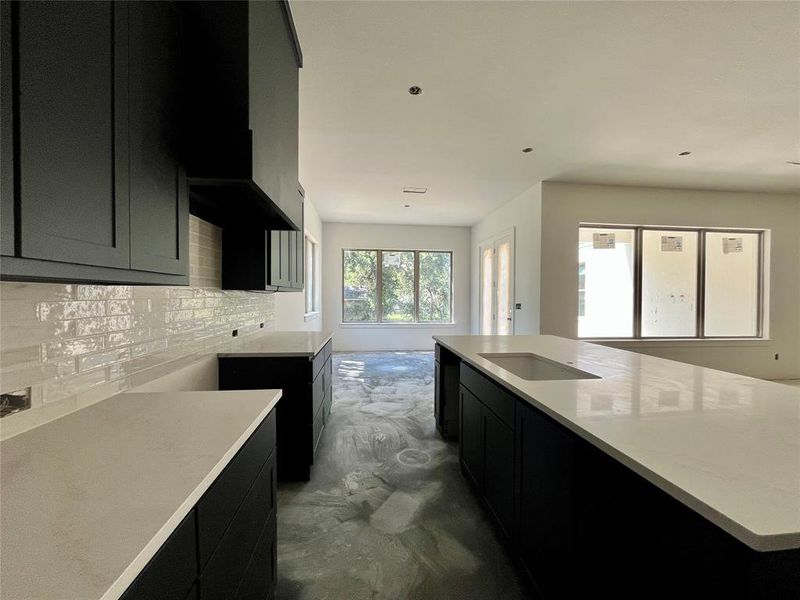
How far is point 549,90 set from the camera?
241 centimetres

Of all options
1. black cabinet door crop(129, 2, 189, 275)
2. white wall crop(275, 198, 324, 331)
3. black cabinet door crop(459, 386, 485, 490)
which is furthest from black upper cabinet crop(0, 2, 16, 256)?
white wall crop(275, 198, 324, 331)

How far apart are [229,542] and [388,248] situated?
6.49 m

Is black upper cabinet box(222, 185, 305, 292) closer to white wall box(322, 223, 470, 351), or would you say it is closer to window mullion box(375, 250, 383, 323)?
white wall box(322, 223, 470, 351)

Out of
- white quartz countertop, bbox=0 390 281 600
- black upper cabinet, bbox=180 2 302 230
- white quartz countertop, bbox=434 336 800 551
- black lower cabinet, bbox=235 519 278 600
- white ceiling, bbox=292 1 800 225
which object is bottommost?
black lower cabinet, bbox=235 519 278 600

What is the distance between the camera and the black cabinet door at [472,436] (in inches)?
73.7

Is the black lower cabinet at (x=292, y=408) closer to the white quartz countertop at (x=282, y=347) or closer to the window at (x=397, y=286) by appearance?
the white quartz countertop at (x=282, y=347)

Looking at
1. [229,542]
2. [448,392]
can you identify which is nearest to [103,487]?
[229,542]

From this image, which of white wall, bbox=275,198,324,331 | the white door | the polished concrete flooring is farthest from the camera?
the white door

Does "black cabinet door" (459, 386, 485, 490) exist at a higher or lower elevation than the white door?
lower

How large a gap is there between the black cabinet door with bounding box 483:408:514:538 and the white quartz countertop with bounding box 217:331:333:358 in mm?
1246

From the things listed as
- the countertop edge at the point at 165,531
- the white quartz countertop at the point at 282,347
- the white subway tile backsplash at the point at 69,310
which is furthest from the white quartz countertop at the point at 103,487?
the white quartz countertop at the point at 282,347

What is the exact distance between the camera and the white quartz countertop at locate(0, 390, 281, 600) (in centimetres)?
49

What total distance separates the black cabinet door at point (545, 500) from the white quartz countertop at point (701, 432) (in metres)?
0.11

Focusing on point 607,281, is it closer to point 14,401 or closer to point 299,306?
point 299,306
